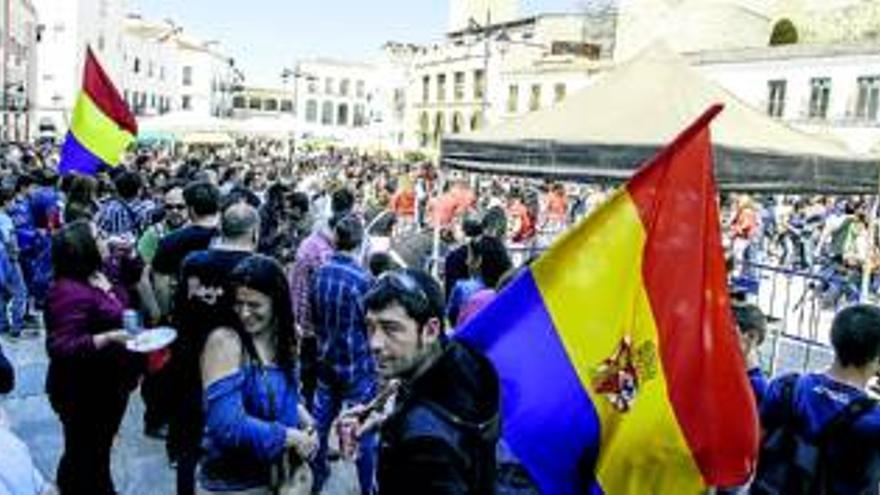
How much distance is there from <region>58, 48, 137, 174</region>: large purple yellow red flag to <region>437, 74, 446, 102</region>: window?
58.4m

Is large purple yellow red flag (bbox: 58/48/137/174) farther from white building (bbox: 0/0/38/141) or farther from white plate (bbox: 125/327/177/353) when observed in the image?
white building (bbox: 0/0/38/141)

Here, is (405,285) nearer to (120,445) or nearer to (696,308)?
(696,308)

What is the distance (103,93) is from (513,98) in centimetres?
4727

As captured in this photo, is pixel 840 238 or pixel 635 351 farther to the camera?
pixel 840 238

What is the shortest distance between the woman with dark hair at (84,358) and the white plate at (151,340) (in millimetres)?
221

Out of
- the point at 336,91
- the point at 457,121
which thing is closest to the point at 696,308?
the point at 457,121

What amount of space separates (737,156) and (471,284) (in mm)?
1973

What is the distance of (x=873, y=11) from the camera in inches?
1818

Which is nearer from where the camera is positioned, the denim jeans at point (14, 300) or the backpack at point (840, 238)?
the denim jeans at point (14, 300)

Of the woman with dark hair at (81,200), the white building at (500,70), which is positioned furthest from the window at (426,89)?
the woman with dark hair at (81,200)

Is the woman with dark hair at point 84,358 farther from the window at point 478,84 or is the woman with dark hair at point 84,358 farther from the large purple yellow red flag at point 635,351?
the window at point 478,84

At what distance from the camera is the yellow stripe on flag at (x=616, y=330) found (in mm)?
3123

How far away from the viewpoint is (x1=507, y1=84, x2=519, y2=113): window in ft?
184

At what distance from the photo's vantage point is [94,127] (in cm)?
1010
